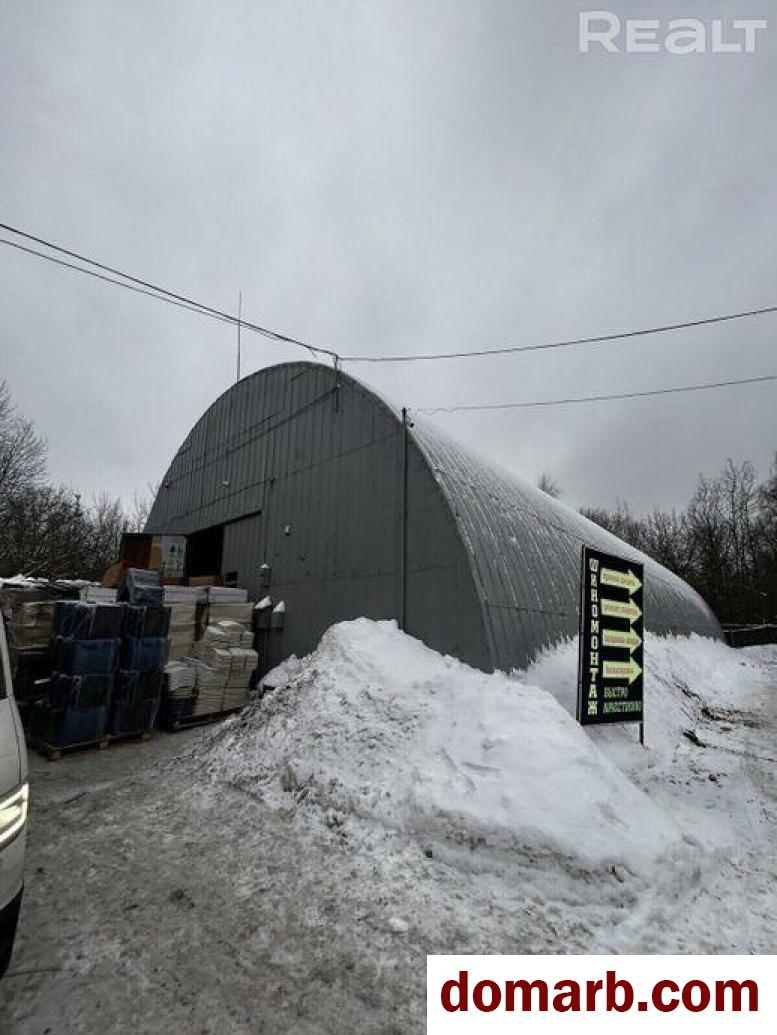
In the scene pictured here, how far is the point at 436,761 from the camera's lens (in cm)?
562

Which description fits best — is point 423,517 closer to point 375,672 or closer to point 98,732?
point 375,672

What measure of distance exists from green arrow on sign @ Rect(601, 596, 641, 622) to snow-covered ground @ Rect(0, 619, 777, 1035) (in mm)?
1574

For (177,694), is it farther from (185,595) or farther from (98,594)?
(98,594)

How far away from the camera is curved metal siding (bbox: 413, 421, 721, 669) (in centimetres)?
824

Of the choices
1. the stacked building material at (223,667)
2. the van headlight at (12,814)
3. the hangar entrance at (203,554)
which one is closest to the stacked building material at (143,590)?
the stacked building material at (223,667)

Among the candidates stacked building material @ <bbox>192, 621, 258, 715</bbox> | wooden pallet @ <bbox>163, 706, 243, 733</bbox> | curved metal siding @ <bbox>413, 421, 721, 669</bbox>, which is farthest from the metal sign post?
stacked building material @ <bbox>192, 621, 258, 715</bbox>

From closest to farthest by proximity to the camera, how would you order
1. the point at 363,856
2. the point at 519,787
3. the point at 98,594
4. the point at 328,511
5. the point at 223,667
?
the point at 363,856 < the point at 519,787 < the point at 223,667 < the point at 328,511 < the point at 98,594

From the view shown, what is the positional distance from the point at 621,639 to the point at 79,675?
825cm

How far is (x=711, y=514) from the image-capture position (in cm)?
4650

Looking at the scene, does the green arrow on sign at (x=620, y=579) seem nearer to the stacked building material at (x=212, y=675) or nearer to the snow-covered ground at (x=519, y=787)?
the snow-covered ground at (x=519, y=787)

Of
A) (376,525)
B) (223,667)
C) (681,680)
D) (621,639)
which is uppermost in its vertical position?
(376,525)

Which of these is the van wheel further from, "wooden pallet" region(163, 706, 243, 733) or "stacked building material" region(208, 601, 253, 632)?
"stacked building material" region(208, 601, 253, 632)

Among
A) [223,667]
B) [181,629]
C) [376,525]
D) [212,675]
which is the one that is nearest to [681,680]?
[376,525]

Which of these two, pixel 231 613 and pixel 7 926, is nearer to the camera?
pixel 7 926
